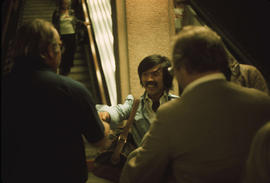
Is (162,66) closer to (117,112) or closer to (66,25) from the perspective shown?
(117,112)

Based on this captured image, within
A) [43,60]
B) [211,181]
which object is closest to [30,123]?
[43,60]

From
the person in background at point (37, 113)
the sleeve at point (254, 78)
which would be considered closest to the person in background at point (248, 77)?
the sleeve at point (254, 78)

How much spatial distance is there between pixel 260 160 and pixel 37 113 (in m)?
1.09

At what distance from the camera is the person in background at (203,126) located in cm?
128

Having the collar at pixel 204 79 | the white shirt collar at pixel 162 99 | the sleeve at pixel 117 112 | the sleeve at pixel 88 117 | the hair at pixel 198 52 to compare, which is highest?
→ the hair at pixel 198 52

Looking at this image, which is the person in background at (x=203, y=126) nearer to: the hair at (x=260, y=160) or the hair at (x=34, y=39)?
the hair at (x=260, y=160)

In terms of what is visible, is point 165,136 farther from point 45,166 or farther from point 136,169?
point 45,166

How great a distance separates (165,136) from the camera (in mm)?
1309

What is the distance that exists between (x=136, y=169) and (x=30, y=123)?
23.9 inches

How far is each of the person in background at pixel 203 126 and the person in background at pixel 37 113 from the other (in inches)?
17.9

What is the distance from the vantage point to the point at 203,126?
4.21 feet

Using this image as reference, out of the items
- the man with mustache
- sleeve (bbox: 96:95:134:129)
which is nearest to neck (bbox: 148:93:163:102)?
the man with mustache

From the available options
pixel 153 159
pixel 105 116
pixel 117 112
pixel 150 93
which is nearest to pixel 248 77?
pixel 150 93

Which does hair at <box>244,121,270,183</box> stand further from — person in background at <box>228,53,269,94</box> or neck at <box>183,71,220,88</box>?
person in background at <box>228,53,269,94</box>
